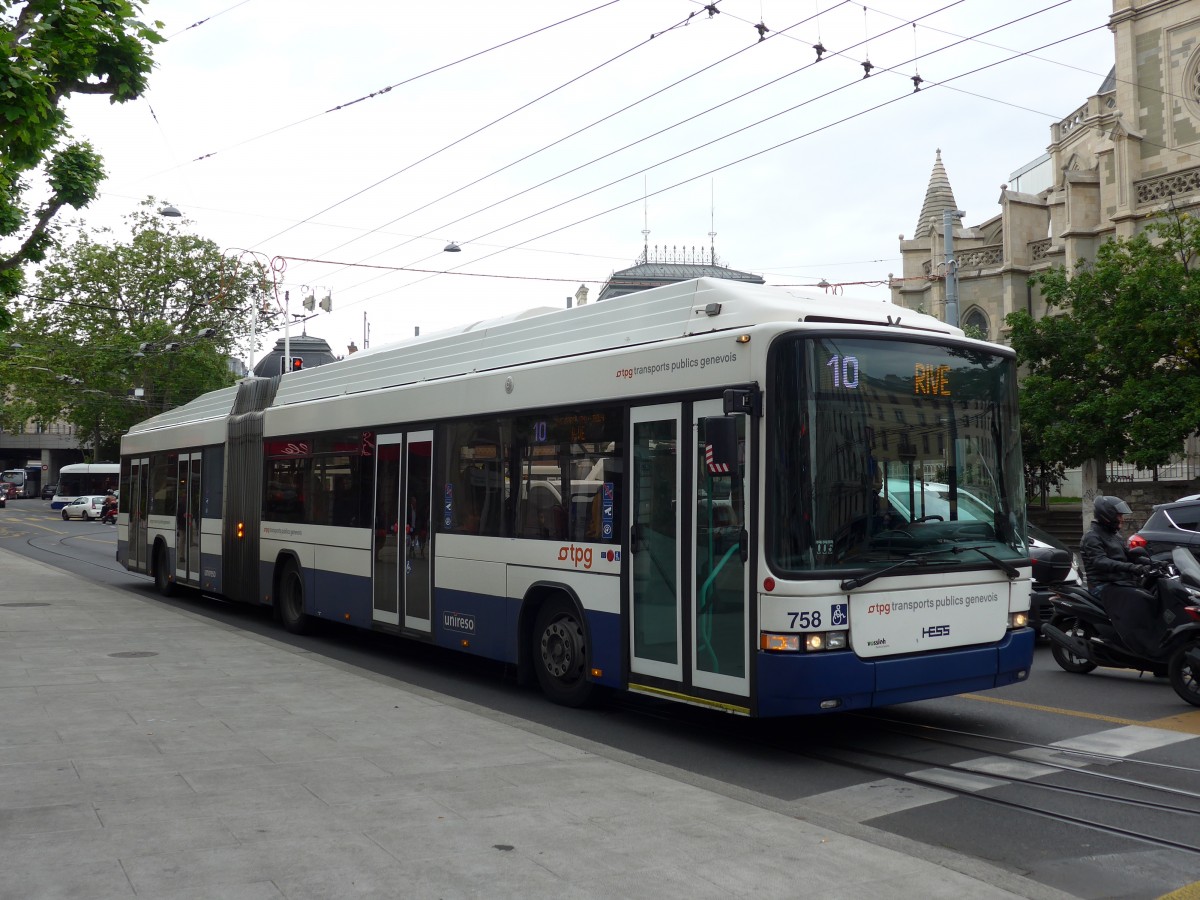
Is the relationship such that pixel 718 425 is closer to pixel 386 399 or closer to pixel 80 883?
pixel 80 883

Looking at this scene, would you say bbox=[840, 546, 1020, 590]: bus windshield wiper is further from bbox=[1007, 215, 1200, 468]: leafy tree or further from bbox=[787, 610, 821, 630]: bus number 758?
bbox=[1007, 215, 1200, 468]: leafy tree

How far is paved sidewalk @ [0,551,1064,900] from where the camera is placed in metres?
4.75

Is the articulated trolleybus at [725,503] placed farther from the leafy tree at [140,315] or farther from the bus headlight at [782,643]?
the leafy tree at [140,315]

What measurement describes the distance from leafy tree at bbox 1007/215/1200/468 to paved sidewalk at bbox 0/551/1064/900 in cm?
1903

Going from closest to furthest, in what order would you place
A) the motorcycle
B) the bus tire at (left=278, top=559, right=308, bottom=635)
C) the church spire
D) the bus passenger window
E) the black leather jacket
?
the motorcycle → the black leather jacket → the bus passenger window → the bus tire at (left=278, top=559, right=308, bottom=635) → the church spire

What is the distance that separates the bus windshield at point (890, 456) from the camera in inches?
285

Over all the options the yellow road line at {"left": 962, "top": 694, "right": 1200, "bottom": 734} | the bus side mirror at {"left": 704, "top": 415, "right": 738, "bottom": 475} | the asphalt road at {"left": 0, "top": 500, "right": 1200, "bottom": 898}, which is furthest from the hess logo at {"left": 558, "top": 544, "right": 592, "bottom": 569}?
the yellow road line at {"left": 962, "top": 694, "right": 1200, "bottom": 734}

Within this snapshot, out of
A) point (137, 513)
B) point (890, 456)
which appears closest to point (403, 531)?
point (890, 456)

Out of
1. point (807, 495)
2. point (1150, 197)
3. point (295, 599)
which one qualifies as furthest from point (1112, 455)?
point (807, 495)

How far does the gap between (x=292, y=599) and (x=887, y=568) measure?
9.31 metres

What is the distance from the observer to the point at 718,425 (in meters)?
7.29

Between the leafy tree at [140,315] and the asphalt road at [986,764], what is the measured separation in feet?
158

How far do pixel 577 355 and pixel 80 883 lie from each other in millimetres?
5851

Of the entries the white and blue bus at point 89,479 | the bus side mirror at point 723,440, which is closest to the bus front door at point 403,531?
the bus side mirror at point 723,440
